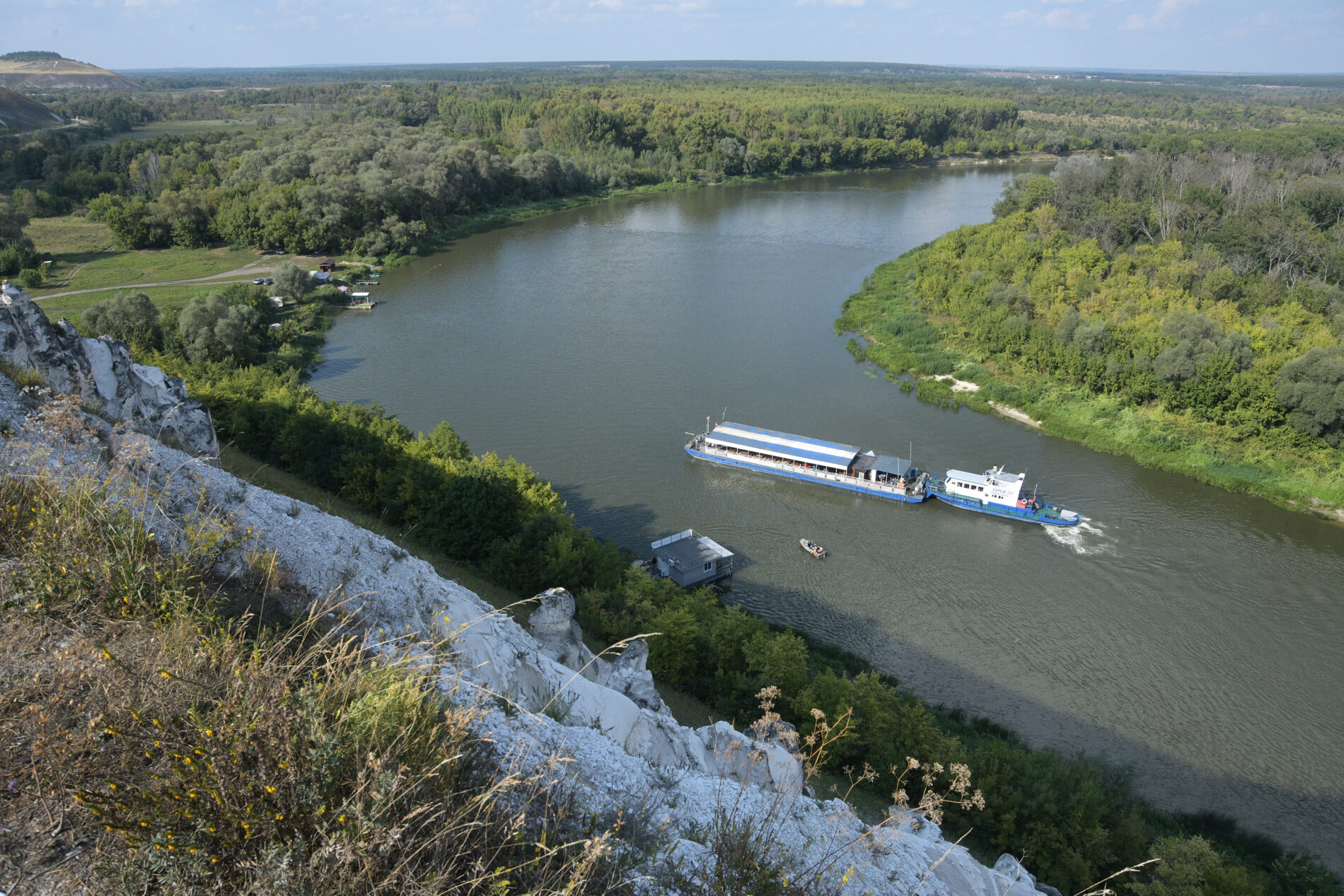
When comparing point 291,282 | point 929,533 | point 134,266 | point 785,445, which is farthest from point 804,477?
point 134,266

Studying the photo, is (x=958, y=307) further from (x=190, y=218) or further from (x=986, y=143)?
(x=986, y=143)

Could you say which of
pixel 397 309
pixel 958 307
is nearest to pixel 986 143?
pixel 958 307

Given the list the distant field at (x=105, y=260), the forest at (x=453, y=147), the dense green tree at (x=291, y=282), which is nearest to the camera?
the dense green tree at (x=291, y=282)

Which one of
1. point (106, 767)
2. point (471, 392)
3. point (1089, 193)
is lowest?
point (471, 392)

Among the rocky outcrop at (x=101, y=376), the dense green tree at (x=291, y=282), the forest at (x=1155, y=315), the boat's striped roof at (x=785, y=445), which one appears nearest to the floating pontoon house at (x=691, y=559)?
the boat's striped roof at (x=785, y=445)

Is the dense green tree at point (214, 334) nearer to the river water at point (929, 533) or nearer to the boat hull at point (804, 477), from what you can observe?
the river water at point (929, 533)

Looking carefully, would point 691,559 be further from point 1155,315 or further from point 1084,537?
point 1155,315
